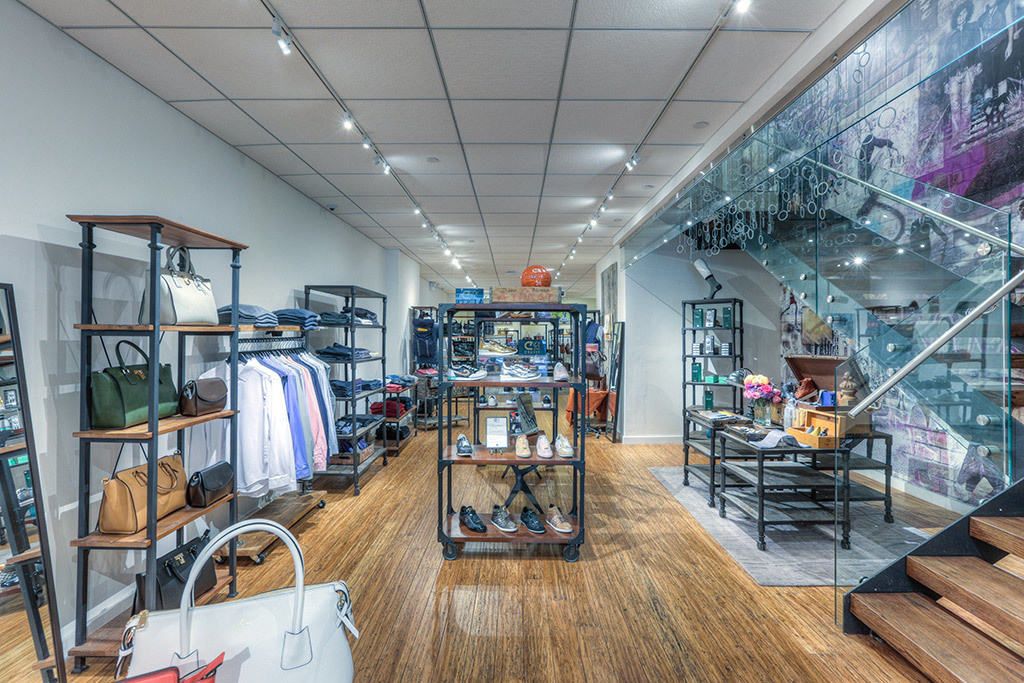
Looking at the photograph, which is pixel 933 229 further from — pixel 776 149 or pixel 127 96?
pixel 127 96

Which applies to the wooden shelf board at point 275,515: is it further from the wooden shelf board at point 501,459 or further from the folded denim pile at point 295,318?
the folded denim pile at point 295,318

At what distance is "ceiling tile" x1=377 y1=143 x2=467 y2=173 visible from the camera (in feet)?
12.1

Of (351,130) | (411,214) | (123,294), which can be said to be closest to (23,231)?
(123,294)

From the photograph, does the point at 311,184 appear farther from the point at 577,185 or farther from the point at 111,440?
the point at 111,440

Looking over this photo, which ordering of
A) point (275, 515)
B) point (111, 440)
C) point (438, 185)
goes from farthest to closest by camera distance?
point (438, 185), point (275, 515), point (111, 440)

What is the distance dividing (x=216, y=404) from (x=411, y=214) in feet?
12.1

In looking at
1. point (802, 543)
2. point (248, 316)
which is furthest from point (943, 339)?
point (248, 316)

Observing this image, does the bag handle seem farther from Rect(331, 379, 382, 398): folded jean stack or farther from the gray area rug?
Rect(331, 379, 382, 398): folded jean stack

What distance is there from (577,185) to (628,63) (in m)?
2.06

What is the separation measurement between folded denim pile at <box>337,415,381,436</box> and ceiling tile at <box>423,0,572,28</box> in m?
3.68

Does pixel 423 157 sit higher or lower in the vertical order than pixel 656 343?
higher

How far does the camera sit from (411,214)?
5738mm

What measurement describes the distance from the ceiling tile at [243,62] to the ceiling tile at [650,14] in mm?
1592

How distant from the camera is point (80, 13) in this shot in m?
2.14
